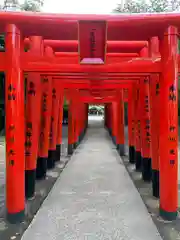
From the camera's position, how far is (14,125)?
3.93 meters

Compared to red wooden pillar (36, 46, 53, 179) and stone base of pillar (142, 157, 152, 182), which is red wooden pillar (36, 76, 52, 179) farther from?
stone base of pillar (142, 157, 152, 182)

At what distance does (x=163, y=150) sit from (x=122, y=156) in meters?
6.26

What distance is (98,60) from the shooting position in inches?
152

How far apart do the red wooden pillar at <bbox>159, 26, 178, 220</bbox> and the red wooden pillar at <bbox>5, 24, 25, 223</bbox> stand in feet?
7.66

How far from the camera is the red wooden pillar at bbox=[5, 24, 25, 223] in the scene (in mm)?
3869

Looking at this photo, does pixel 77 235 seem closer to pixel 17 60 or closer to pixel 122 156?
pixel 17 60

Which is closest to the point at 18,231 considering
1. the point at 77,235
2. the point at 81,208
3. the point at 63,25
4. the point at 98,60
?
the point at 77,235

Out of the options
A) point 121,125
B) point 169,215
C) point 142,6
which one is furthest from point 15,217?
point 142,6

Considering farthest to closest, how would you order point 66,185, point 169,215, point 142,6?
point 142,6 < point 66,185 < point 169,215

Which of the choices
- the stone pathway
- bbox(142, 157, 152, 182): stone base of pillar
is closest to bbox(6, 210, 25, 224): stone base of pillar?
the stone pathway

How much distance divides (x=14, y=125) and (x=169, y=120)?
249cm

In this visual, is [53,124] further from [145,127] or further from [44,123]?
[145,127]

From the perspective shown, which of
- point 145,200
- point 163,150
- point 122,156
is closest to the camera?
point 163,150

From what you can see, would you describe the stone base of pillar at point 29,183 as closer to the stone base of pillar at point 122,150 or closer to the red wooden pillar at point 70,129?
the red wooden pillar at point 70,129
